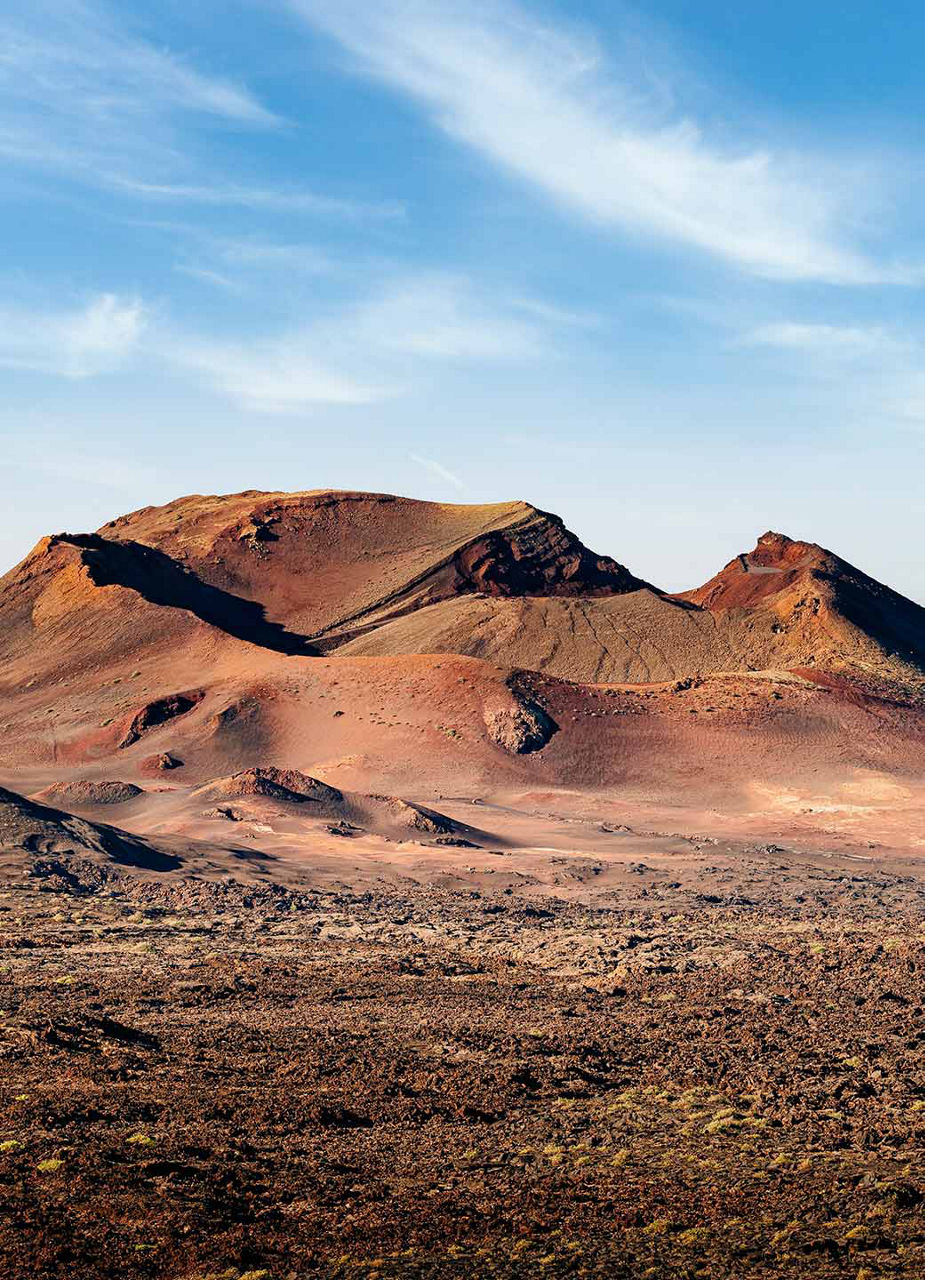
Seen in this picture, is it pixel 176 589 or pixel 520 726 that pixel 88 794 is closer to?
pixel 520 726

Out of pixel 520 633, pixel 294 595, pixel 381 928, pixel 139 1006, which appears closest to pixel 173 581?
pixel 294 595

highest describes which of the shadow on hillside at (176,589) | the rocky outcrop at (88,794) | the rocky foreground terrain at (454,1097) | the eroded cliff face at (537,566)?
the eroded cliff face at (537,566)

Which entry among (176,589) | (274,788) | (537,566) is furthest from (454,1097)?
(537,566)

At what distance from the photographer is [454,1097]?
14.8 metres

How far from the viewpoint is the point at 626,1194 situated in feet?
38.2

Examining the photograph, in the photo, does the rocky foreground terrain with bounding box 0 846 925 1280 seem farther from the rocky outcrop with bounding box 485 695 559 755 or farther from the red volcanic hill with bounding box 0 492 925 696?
the red volcanic hill with bounding box 0 492 925 696

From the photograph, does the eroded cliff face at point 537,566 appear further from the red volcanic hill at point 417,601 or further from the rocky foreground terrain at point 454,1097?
the rocky foreground terrain at point 454,1097

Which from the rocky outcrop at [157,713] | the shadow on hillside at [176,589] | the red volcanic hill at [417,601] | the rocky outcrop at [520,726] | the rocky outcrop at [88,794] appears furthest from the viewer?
the shadow on hillside at [176,589]

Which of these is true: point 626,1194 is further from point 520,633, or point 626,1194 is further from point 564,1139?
point 520,633

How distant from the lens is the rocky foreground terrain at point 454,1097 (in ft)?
34.0

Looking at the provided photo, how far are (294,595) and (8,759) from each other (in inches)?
1216

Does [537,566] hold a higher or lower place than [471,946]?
higher

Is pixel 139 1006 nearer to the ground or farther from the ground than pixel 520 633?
nearer to the ground

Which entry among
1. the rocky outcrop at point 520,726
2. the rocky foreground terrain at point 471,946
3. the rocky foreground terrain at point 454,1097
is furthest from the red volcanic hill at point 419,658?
the rocky foreground terrain at point 454,1097
